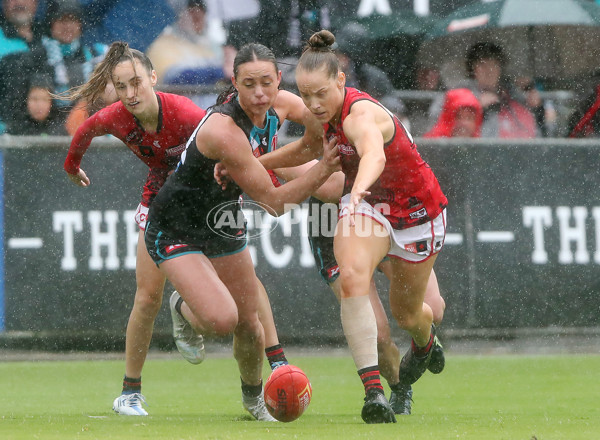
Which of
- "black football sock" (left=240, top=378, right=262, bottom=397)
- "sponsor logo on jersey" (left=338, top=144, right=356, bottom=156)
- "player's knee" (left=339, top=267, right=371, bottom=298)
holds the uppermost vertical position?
"sponsor logo on jersey" (left=338, top=144, right=356, bottom=156)

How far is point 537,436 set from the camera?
516 centimetres

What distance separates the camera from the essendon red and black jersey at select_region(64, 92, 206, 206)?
680 centimetres

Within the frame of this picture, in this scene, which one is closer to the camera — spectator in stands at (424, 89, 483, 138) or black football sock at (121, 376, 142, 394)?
black football sock at (121, 376, 142, 394)

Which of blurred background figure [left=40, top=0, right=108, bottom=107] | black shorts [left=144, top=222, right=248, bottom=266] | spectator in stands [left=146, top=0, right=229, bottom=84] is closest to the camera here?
black shorts [left=144, top=222, right=248, bottom=266]

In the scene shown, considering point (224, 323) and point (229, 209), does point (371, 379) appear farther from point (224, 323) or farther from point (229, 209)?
point (229, 209)

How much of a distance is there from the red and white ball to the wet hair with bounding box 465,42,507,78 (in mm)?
5921

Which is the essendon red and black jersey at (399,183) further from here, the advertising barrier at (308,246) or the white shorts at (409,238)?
the advertising barrier at (308,246)

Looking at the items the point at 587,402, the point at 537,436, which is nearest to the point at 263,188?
the point at 537,436

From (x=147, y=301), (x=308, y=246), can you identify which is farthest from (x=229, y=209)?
(x=308, y=246)

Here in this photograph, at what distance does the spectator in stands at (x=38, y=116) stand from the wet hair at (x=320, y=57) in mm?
4978

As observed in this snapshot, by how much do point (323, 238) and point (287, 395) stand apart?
172 centimetres

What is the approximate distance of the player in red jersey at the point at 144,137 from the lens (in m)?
6.70

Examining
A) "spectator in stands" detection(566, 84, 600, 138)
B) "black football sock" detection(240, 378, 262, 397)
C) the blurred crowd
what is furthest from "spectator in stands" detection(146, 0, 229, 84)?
"black football sock" detection(240, 378, 262, 397)

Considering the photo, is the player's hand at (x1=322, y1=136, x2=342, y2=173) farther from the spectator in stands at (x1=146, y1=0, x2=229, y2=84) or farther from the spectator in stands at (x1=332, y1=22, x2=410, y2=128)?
the spectator in stands at (x1=146, y1=0, x2=229, y2=84)
